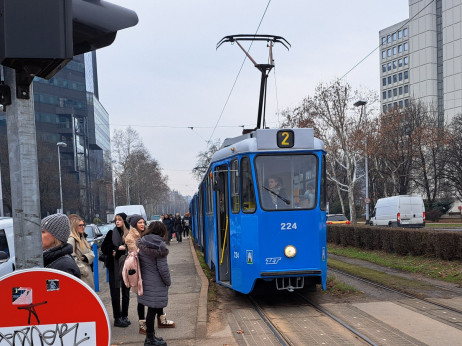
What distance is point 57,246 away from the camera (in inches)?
147

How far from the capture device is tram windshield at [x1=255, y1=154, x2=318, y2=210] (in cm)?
965

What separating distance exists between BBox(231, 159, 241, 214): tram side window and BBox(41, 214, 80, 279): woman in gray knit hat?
6.19 meters

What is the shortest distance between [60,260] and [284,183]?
644cm

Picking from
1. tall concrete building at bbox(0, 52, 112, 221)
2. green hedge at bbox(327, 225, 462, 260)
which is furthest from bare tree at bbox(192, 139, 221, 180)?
green hedge at bbox(327, 225, 462, 260)

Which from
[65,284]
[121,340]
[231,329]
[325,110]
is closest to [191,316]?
[231,329]

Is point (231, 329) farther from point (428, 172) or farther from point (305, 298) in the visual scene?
point (428, 172)

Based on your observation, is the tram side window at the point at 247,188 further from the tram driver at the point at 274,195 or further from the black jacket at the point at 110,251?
the black jacket at the point at 110,251

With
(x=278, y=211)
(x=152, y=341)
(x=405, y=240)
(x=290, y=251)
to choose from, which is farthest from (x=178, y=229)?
(x=152, y=341)

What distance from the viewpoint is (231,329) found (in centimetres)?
796

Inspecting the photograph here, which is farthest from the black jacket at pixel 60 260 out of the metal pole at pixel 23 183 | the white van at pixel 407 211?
the white van at pixel 407 211

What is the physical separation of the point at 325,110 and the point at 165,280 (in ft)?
104

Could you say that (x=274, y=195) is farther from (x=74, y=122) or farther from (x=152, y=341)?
(x=74, y=122)

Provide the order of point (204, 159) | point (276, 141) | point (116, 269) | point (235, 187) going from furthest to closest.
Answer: point (204, 159) < point (235, 187) < point (276, 141) < point (116, 269)

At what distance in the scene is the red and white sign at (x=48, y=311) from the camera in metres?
2.47
